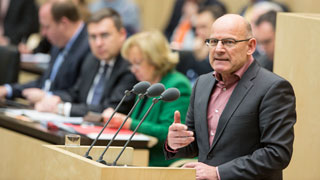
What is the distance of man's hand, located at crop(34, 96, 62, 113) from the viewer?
6.04 m

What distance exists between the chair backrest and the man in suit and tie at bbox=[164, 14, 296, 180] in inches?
156

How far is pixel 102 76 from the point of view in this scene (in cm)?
614

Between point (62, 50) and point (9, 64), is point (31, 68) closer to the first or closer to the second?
point (9, 64)

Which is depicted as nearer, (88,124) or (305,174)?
(305,174)

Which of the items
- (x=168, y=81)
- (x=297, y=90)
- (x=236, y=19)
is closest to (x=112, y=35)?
(x=168, y=81)

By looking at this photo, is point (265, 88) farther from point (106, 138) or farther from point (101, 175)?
point (106, 138)

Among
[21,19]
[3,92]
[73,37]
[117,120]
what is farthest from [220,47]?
[21,19]

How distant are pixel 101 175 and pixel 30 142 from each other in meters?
2.45

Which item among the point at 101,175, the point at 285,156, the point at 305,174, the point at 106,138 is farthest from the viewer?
the point at 106,138

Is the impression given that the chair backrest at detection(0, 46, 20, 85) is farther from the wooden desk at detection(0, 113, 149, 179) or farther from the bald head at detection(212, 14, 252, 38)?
the bald head at detection(212, 14, 252, 38)

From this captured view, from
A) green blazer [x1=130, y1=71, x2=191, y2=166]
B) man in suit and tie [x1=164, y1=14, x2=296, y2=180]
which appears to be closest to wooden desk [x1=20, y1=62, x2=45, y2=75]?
green blazer [x1=130, y1=71, x2=191, y2=166]

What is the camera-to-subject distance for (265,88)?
3518 mm

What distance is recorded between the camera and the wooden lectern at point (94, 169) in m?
3.10

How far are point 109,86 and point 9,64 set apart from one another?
1.91 meters
